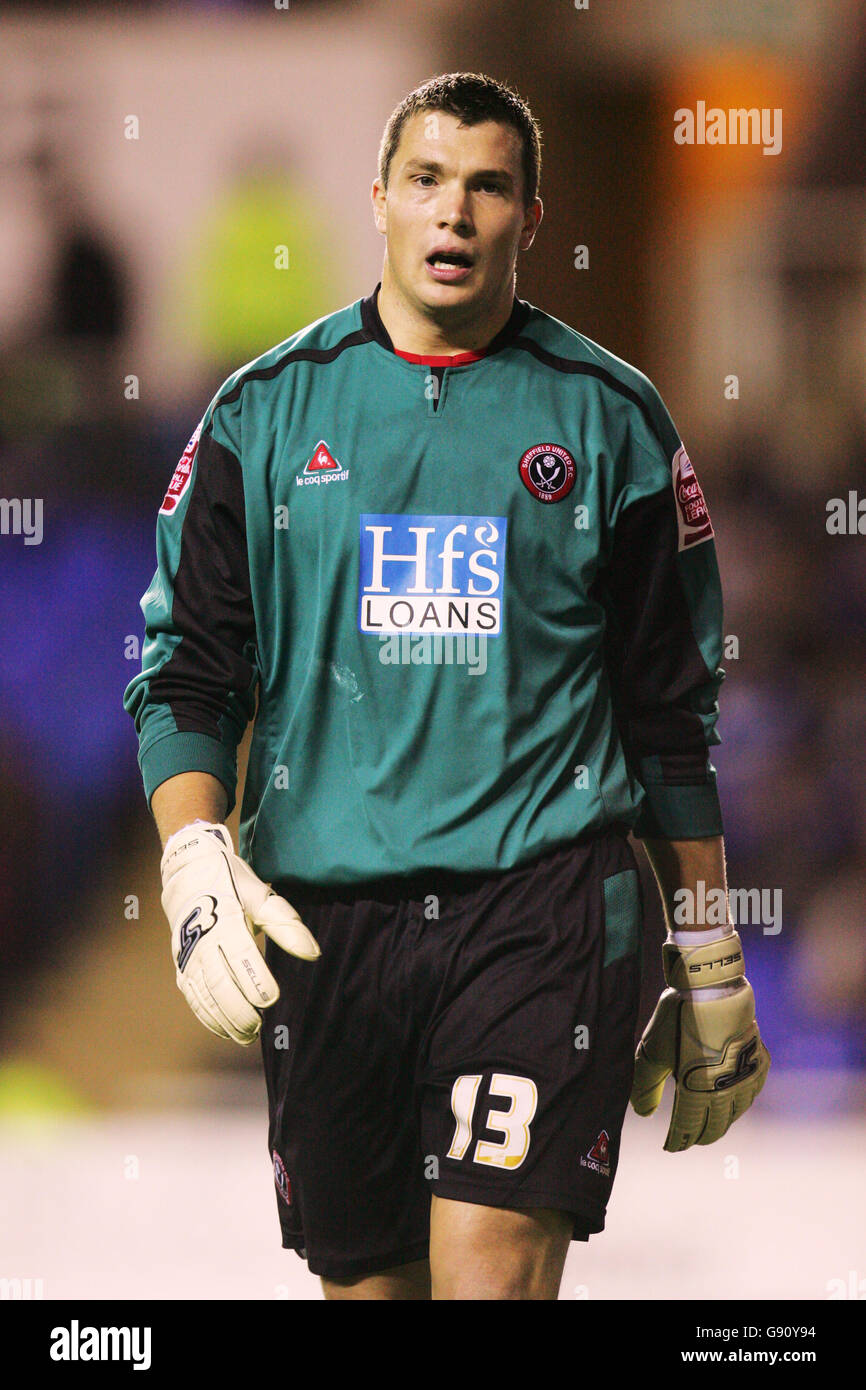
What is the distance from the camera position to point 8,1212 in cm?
417

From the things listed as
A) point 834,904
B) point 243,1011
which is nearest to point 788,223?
point 834,904

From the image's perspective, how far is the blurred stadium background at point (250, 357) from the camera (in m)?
4.41

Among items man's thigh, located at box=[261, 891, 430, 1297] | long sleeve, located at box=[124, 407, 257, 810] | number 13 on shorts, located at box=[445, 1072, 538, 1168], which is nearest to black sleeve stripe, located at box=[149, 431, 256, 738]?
long sleeve, located at box=[124, 407, 257, 810]

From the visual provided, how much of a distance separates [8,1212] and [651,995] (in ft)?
5.47

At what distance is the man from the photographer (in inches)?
83.3

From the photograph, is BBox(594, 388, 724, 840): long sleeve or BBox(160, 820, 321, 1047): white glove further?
BBox(594, 388, 724, 840): long sleeve

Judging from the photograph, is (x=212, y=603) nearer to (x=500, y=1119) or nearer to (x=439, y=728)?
(x=439, y=728)

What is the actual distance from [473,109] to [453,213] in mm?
151

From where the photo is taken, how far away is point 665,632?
2301 mm

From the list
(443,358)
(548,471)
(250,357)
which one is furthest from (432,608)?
(250,357)

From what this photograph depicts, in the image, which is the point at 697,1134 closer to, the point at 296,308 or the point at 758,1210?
the point at 758,1210

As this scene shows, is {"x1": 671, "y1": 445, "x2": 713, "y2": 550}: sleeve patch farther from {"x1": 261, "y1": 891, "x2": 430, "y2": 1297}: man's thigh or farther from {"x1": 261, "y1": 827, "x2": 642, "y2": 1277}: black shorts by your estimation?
{"x1": 261, "y1": 891, "x2": 430, "y2": 1297}: man's thigh

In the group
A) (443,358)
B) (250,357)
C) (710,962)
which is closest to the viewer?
(443,358)

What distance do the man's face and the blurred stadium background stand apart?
84.1 inches
